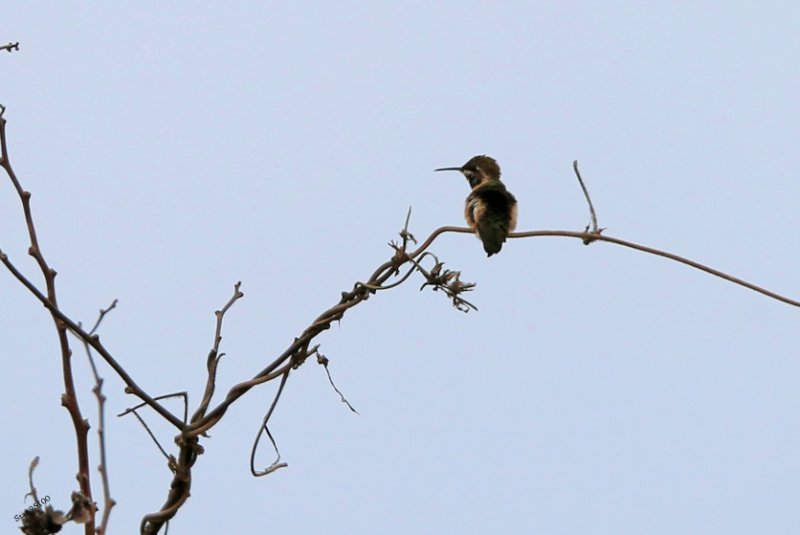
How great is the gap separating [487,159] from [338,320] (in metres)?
2.51

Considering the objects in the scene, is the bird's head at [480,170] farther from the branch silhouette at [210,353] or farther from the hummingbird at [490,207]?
the branch silhouette at [210,353]

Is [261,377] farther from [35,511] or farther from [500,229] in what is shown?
[500,229]

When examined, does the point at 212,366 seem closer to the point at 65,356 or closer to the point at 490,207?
the point at 65,356

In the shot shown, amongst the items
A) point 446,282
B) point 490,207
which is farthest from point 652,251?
point 490,207

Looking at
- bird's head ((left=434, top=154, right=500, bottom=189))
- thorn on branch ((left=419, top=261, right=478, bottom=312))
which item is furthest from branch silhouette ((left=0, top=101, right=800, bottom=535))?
bird's head ((left=434, top=154, right=500, bottom=189))

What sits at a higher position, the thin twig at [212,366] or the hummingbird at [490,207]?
the hummingbird at [490,207]

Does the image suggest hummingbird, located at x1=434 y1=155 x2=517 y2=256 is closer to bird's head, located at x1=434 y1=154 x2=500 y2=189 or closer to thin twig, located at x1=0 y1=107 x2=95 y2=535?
bird's head, located at x1=434 y1=154 x2=500 y2=189

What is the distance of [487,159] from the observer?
4.66 metres

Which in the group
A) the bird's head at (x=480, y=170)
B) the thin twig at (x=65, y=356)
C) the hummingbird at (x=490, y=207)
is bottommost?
the thin twig at (x=65, y=356)

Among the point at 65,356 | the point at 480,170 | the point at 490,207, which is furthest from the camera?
the point at 480,170

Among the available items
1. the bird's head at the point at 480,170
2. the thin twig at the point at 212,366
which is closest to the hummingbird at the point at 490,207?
the bird's head at the point at 480,170

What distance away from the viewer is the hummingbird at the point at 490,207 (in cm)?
355

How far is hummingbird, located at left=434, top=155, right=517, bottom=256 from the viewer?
11.6 ft

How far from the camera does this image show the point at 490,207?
387 cm
